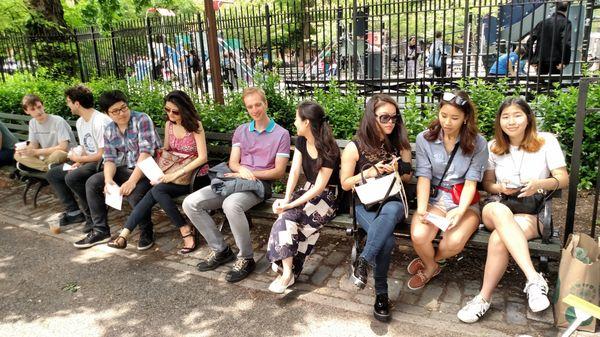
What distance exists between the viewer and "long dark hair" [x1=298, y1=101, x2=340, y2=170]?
146 inches

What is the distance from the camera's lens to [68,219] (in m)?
5.48

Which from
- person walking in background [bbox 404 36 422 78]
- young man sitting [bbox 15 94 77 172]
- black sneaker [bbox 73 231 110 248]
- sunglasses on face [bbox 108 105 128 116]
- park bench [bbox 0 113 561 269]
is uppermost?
person walking in background [bbox 404 36 422 78]

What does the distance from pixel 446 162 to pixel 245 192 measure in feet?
5.60

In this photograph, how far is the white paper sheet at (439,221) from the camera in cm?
325

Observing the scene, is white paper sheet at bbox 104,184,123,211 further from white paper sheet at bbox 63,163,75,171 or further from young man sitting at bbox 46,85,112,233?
white paper sheet at bbox 63,163,75,171

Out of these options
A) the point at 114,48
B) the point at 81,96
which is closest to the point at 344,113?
the point at 81,96

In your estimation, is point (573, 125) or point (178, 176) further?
point (573, 125)

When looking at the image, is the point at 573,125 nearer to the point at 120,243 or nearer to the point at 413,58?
the point at 120,243

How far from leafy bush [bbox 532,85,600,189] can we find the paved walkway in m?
1.96

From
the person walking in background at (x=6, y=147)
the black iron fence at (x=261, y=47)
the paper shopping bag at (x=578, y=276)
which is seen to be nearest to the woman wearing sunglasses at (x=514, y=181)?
the paper shopping bag at (x=578, y=276)

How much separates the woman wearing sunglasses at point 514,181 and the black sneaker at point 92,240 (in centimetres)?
360

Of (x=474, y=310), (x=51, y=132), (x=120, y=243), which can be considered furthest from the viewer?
(x=51, y=132)

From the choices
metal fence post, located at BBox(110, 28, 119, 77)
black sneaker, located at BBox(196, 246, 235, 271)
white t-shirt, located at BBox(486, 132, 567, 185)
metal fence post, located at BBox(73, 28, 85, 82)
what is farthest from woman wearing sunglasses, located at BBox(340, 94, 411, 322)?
metal fence post, located at BBox(73, 28, 85, 82)

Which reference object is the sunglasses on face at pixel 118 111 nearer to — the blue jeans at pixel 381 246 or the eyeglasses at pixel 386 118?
the eyeglasses at pixel 386 118
